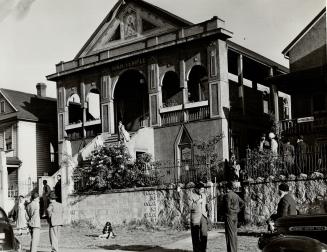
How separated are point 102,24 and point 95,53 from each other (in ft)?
5.64

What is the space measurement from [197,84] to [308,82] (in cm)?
554

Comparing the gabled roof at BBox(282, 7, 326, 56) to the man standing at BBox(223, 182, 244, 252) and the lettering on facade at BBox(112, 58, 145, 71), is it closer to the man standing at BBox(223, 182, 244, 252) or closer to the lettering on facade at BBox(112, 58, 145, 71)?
the lettering on facade at BBox(112, 58, 145, 71)

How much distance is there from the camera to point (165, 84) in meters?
28.3

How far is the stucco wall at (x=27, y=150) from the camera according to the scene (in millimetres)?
34406

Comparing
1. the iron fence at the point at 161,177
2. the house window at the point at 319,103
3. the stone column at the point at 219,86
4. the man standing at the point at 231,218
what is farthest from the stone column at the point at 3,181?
the man standing at the point at 231,218

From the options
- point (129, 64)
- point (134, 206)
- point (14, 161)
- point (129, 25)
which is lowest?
point (134, 206)

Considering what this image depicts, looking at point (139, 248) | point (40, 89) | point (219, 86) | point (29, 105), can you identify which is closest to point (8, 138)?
point (29, 105)

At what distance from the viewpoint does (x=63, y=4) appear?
1482 centimetres

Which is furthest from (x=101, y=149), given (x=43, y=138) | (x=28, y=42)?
(x=43, y=138)

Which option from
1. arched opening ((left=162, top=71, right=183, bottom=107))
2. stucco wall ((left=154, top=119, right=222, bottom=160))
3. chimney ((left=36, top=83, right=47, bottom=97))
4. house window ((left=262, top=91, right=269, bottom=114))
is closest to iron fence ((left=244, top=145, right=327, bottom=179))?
stucco wall ((left=154, top=119, right=222, bottom=160))

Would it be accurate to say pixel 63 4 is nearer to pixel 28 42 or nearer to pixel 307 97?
pixel 28 42

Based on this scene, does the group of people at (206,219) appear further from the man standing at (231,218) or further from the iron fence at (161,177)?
the iron fence at (161,177)

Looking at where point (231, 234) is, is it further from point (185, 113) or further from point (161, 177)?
point (185, 113)

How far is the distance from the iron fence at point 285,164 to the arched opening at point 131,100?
41.7 ft
